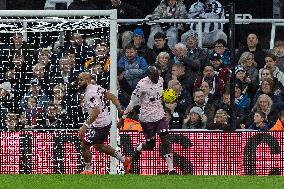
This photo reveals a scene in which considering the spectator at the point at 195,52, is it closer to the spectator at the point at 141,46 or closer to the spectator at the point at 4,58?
the spectator at the point at 141,46

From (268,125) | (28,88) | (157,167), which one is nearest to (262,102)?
(268,125)

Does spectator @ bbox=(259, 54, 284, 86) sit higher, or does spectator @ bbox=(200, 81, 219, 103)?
spectator @ bbox=(259, 54, 284, 86)

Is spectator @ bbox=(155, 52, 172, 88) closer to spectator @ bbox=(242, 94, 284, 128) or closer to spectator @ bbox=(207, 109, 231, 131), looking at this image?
spectator @ bbox=(207, 109, 231, 131)

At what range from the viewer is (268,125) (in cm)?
2241

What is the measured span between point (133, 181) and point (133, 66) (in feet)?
16.0

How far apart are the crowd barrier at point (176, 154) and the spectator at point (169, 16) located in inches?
124

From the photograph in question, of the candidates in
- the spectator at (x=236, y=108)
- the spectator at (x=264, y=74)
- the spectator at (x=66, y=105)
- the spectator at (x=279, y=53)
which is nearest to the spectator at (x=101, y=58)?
the spectator at (x=66, y=105)

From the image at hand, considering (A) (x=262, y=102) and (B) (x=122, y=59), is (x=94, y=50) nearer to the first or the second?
(B) (x=122, y=59)

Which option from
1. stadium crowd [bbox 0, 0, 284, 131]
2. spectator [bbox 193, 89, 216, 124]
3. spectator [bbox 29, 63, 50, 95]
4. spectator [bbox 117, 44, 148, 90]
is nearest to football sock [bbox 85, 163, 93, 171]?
stadium crowd [bbox 0, 0, 284, 131]

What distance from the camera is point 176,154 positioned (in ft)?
70.8

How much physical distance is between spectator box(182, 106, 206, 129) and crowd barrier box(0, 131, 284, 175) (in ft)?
3.49

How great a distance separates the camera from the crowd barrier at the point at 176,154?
21328 mm

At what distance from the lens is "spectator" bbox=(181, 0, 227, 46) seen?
953 inches

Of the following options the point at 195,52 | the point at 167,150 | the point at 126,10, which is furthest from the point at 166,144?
the point at 126,10
